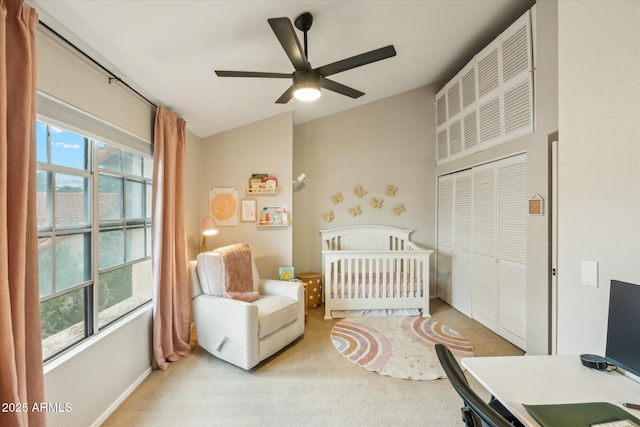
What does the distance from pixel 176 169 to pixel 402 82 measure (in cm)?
314

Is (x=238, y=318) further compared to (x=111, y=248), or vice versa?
(x=238, y=318)

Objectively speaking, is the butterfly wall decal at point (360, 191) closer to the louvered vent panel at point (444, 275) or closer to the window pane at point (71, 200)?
the louvered vent panel at point (444, 275)

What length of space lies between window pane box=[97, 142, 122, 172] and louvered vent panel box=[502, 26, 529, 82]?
3508 mm

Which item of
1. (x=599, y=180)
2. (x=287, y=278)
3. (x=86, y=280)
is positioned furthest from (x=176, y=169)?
(x=599, y=180)

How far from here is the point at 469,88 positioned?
3.12m

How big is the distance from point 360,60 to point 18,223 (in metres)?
1.95

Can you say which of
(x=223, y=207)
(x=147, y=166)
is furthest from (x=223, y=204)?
(x=147, y=166)

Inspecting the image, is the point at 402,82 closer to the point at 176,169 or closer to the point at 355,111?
the point at 355,111

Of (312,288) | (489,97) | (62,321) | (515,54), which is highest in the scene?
(515,54)

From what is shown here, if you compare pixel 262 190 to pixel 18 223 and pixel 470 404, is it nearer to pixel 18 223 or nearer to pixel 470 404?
pixel 18 223

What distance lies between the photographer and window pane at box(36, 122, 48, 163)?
1388 millimetres

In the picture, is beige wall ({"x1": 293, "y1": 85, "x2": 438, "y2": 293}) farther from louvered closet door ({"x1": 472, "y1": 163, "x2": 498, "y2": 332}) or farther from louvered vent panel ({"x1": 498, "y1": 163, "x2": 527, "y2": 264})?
louvered vent panel ({"x1": 498, "y1": 163, "x2": 527, "y2": 264})

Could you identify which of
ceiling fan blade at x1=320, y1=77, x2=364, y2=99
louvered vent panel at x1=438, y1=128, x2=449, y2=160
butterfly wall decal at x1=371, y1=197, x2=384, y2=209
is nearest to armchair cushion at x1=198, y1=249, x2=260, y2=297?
ceiling fan blade at x1=320, y1=77, x2=364, y2=99

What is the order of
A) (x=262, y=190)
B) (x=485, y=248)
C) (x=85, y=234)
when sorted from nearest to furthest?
1. (x=85, y=234)
2. (x=485, y=248)
3. (x=262, y=190)
